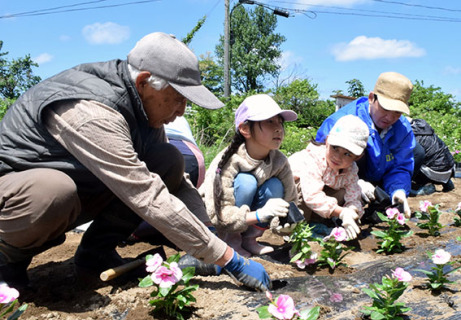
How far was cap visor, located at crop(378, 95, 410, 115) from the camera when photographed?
3.12 meters

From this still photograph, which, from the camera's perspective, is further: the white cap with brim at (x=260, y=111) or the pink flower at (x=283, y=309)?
the white cap with brim at (x=260, y=111)

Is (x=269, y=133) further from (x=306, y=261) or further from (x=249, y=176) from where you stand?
(x=306, y=261)

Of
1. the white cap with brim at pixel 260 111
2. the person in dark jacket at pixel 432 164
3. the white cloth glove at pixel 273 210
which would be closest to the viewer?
the white cloth glove at pixel 273 210

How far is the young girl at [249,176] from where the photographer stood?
251cm

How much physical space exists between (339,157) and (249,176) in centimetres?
68

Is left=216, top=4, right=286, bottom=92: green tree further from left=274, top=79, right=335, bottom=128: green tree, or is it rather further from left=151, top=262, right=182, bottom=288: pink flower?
left=151, top=262, right=182, bottom=288: pink flower

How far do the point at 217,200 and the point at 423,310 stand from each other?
4.13 ft

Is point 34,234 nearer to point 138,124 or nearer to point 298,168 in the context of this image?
point 138,124

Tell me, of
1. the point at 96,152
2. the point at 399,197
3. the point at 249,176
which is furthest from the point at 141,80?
the point at 399,197

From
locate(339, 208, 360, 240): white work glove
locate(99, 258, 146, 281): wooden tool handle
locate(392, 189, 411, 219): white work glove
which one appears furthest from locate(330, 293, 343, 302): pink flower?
locate(392, 189, 411, 219): white work glove

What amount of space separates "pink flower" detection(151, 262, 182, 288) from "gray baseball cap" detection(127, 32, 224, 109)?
0.67 meters

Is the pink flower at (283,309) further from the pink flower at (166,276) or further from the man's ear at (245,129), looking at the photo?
the man's ear at (245,129)

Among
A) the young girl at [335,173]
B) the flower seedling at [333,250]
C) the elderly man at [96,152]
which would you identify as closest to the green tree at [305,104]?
the young girl at [335,173]

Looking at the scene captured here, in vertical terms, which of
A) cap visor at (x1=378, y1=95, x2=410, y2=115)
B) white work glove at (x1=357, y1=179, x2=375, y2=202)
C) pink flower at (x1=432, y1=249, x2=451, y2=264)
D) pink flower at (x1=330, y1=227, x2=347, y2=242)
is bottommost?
pink flower at (x1=330, y1=227, x2=347, y2=242)
